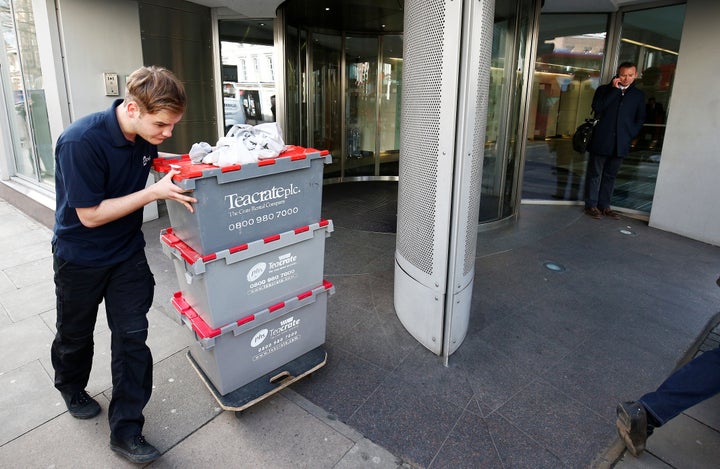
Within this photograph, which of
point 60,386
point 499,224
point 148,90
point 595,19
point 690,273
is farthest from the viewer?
point 595,19

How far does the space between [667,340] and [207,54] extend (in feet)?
22.9

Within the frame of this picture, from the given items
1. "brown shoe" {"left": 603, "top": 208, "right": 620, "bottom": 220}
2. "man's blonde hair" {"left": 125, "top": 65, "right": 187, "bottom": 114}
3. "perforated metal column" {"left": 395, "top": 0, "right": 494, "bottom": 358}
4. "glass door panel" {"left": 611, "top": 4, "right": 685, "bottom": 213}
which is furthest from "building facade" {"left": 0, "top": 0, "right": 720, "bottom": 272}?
"man's blonde hair" {"left": 125, "top": 65, "right": 187, "bottom": 114}

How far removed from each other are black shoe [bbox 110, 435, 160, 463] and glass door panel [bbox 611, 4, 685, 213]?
6865mm

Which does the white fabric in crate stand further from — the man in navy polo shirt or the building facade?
the building facade

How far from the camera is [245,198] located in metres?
2.18

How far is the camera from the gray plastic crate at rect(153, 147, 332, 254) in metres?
2.04

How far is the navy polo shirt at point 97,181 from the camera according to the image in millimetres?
1827

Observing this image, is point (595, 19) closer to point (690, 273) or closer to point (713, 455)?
point (690, 273)

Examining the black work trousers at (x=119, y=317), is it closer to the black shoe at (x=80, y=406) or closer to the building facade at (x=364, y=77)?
the black shoe at (x=80, y=406)

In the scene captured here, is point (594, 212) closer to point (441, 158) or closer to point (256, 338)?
point (441, 158)

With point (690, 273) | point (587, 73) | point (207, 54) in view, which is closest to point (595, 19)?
point (587, 73)

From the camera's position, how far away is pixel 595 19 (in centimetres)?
668

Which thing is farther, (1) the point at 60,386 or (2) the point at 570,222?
(2) the point at 570,222

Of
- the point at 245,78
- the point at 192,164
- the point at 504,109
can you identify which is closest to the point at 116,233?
the point at 192,164
